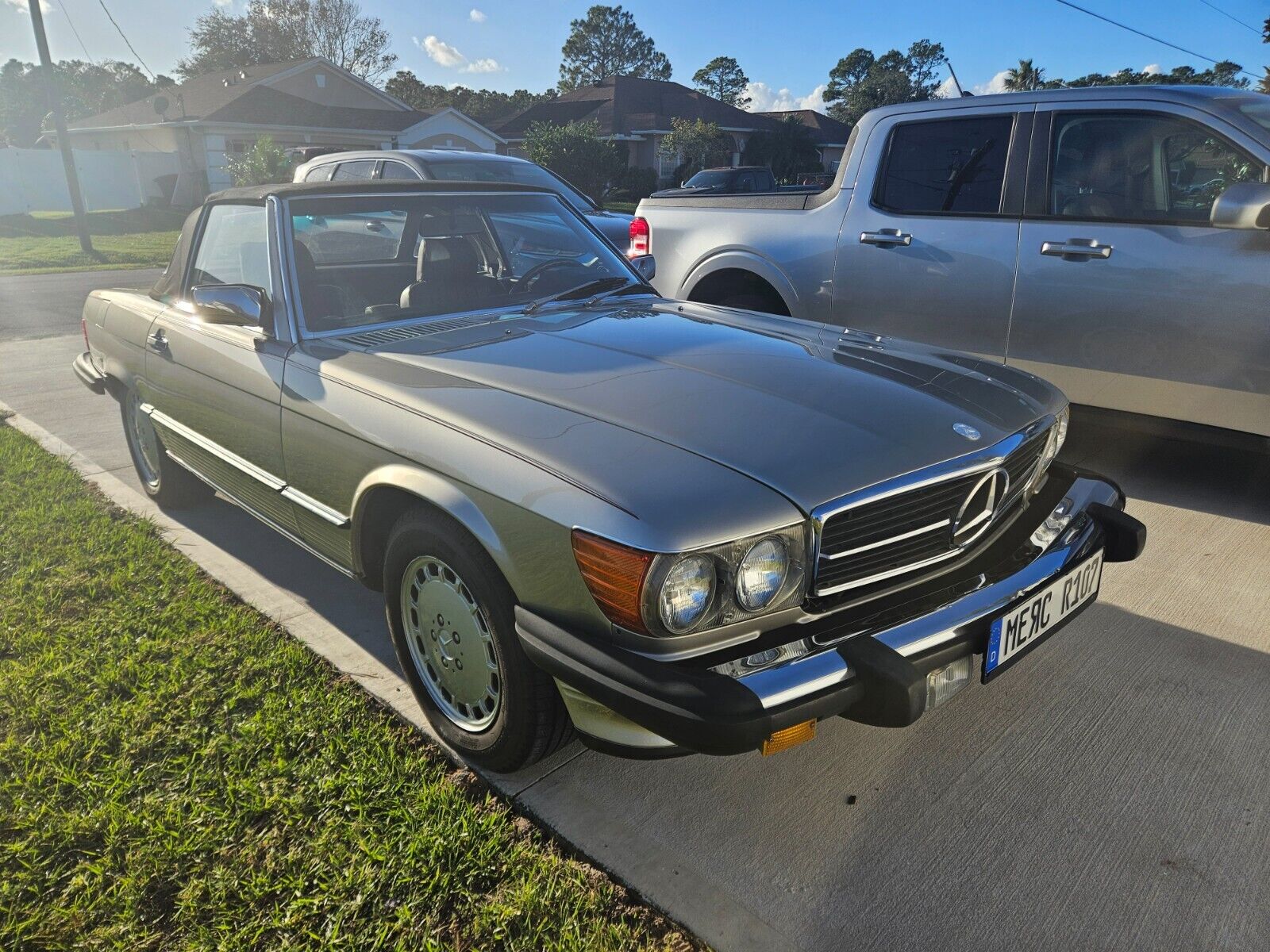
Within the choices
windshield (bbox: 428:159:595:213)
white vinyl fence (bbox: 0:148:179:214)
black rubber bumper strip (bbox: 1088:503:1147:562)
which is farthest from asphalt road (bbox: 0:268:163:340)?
white vinyl fence (bbox: 0:148:179:214)

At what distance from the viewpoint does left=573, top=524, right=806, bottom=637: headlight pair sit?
1873 mm

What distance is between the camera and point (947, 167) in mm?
4809

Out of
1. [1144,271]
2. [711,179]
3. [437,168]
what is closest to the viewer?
[1144,271]

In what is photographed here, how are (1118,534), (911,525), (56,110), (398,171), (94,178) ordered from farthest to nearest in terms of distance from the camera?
(94,178)
(56,110)
(398,171)
(1118,534)
(911,525)

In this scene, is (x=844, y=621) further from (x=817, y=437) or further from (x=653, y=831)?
(x=653, y=831)

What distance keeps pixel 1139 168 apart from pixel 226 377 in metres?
4.11

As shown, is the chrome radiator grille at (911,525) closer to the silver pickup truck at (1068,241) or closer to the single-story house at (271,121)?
the silver pickup truck at (1068,241)

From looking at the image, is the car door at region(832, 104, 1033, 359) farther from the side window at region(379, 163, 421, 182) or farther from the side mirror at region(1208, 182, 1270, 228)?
the side window at region(379, 163, 421, 182)

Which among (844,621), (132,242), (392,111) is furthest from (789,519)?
(392,111)

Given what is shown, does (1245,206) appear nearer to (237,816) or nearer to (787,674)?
(787,674)

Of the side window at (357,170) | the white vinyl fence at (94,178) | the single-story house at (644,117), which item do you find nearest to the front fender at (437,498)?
the side window at (357,170)

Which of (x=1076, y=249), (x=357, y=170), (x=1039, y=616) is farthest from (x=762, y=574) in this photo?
(x=357, y=170)

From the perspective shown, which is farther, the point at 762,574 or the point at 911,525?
the point at 911,525

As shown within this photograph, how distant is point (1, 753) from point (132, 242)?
73.0ft
